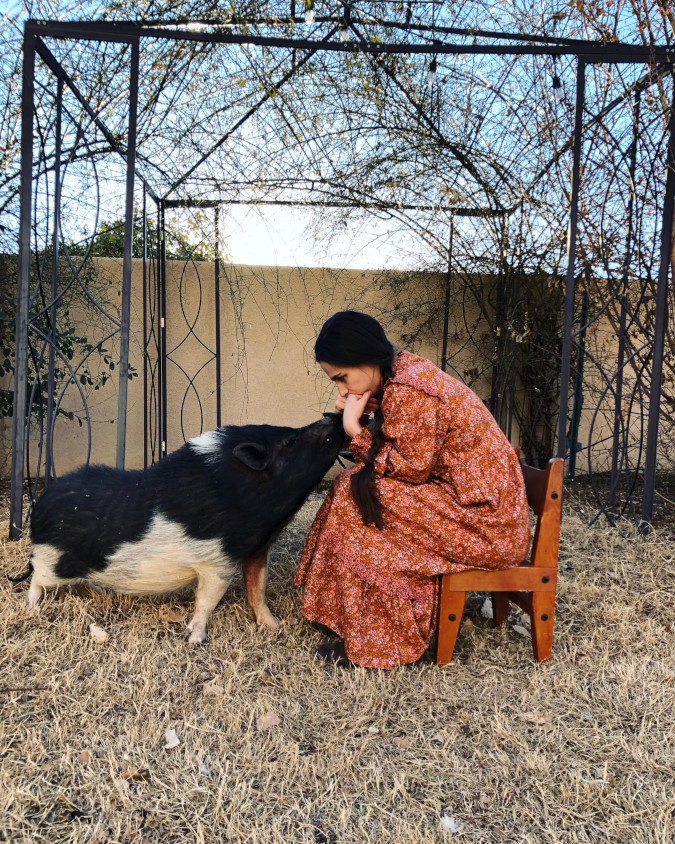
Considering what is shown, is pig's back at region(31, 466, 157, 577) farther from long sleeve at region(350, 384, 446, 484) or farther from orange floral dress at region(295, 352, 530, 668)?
long sleeve at region(350, 384, 446, 484)

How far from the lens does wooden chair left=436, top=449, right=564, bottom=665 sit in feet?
7.52

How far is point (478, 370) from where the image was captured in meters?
5.80

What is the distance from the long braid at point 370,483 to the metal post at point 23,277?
2215 mm

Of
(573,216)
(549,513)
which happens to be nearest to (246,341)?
(573,216)

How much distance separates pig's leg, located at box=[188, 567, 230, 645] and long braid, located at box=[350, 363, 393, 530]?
68 cm

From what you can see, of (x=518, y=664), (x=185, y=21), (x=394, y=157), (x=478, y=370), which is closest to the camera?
(x=518, y=664)

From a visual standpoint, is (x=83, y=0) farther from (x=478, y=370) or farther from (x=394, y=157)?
(x=478, y=370)

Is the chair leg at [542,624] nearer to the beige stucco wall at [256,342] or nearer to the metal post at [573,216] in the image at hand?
the metal post at [573,216]

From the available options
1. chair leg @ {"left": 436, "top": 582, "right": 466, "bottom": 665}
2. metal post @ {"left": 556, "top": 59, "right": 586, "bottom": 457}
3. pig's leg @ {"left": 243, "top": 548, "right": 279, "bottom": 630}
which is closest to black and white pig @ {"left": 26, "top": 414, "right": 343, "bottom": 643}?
pig's leg @ {"left": 243, "top": 548, "right": 279, "bottom": 630}

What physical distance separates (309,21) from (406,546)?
10.8 feet

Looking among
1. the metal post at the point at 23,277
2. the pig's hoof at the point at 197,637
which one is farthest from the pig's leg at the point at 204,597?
the metal post at the point at 23,277

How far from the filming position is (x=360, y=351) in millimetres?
2270

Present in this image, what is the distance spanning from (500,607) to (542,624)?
0.38 metres

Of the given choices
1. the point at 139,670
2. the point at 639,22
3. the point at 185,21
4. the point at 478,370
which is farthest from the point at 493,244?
the point at 139,670
